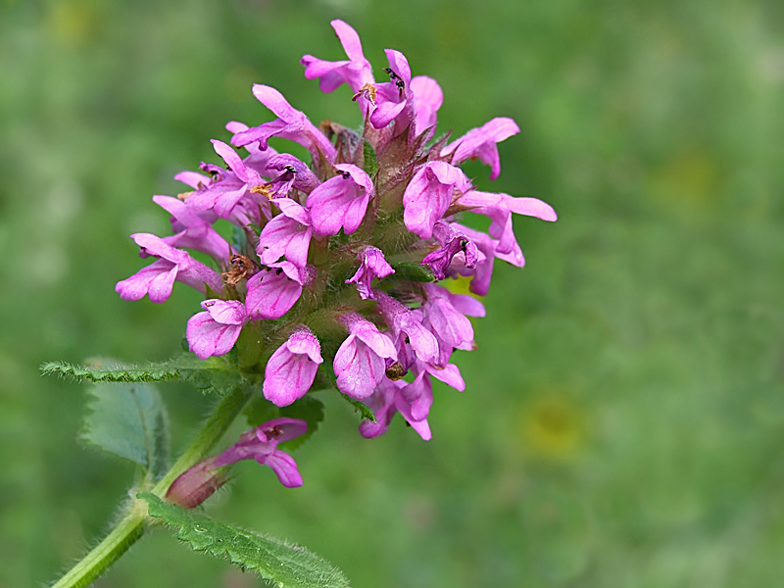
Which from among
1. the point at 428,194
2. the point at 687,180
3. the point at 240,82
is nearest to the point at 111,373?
the point at 428,194

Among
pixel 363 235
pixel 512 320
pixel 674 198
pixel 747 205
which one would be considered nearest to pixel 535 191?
pixel 512 320

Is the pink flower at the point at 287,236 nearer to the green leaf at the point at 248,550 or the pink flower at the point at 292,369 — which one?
the pink flower at the point at 292,369

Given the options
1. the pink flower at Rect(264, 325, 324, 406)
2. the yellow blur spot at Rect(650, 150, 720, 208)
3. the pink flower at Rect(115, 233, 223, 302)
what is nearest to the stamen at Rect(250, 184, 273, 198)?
the pink flower at Rect(115, 233, 223, 302)

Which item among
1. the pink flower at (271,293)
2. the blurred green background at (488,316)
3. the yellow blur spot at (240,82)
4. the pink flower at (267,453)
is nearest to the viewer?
the pink flower at (271,293)

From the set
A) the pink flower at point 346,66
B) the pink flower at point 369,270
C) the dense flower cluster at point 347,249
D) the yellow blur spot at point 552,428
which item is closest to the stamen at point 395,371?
the dense flower cluster at point 347,249

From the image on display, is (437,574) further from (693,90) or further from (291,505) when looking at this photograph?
(693,90)

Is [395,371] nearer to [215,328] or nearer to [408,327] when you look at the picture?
[408,327]
